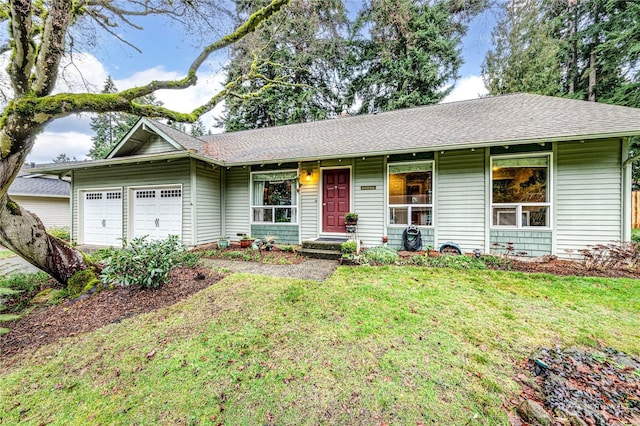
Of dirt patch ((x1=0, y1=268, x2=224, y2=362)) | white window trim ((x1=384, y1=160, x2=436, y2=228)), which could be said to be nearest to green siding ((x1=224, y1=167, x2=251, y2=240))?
dirt patch ((x1=0, y1=268, x2=224, y2=362))

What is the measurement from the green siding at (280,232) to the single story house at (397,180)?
0.13ft

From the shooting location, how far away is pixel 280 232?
816 centimetres

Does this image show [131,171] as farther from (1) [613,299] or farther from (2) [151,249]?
(1) [613,299]

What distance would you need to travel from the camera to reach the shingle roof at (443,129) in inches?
217

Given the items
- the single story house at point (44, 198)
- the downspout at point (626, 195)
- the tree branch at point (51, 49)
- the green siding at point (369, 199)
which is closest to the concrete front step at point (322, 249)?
the green siding at point (369, 199)

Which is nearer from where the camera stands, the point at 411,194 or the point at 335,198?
the point at 411,194

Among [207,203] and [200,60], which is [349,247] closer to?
[207,203]

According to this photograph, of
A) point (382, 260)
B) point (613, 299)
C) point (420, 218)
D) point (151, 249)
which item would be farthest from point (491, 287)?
point (151, 249)

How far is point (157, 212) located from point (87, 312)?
17.2 ft

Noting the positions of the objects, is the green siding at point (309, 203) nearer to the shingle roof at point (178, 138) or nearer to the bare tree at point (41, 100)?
the bare tree at point (41, 100)

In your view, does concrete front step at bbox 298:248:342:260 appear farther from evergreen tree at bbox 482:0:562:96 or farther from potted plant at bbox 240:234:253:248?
evergreen tree at bbox 482:0:562:96

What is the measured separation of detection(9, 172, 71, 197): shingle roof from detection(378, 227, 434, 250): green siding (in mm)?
18597

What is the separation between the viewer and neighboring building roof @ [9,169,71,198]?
521 inches

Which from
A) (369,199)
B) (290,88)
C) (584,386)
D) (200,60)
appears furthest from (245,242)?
(290,88)
